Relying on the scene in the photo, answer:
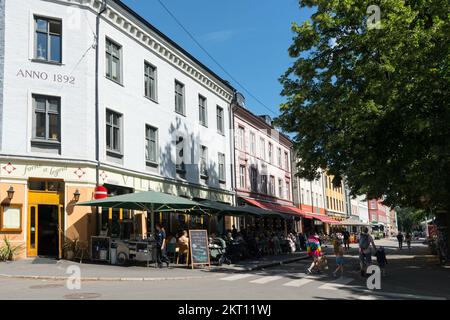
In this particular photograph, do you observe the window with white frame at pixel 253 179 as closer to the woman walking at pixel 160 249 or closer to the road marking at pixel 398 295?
the woman walking at pixel 160 249

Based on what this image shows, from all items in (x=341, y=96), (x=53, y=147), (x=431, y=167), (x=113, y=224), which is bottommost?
(x=113, y=224)

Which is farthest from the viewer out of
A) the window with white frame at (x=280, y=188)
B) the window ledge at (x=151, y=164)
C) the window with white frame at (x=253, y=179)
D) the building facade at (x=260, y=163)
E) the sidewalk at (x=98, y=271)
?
the window with white frame at (x=280, y=188)

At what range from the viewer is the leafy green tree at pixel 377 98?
1534cm

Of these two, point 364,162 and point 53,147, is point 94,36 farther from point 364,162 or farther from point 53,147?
point 364,162

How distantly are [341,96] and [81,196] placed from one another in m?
11.4

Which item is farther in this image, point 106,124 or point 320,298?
point 106,124

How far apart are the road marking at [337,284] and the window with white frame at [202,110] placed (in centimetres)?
1680

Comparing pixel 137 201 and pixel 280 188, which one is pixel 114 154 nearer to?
pixel 137 201

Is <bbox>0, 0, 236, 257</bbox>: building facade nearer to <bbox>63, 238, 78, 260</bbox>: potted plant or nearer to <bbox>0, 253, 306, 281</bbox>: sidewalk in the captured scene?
<bbox>63, 238, 78, 260</bbox>: potted plant

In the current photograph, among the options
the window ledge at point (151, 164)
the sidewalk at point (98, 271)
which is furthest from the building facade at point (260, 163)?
the sidewalk at point (98, 271)

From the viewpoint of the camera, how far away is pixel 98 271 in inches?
645

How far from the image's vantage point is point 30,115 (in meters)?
19.2
